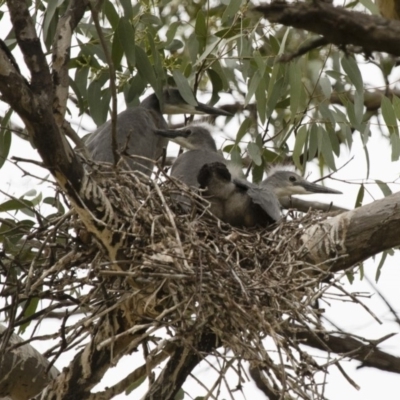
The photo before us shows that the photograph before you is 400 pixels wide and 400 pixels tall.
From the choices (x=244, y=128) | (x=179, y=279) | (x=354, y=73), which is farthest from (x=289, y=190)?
(x=179, y=279)

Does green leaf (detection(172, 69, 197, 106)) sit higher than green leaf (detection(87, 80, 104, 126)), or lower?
higher

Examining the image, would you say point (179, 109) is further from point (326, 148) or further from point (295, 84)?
point (295, 84)

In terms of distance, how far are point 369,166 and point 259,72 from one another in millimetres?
763

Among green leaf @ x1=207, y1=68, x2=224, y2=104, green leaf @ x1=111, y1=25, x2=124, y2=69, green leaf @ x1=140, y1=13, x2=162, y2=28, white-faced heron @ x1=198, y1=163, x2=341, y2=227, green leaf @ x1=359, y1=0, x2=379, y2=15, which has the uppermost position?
green leaf @ x1=359, y1=0, x2=379, y2=15

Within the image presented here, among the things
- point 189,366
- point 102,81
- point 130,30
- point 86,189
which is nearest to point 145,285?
point 86,189

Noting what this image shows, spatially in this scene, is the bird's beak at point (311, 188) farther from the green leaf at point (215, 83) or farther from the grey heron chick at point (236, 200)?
the grey heron chick at point (236, 200)

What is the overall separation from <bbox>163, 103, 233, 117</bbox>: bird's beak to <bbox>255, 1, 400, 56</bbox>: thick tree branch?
376 cm

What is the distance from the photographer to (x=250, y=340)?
9.16 feet

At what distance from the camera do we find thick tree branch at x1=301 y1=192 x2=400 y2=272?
329 centimetres

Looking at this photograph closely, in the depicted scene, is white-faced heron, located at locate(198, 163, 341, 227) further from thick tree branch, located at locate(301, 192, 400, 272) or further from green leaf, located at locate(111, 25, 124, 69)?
green leaf, located at locate(111, 25, 124, 69)

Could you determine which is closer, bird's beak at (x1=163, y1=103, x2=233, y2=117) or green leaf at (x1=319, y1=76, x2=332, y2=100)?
green leaf at (x1=319, y1=76, x2=332, y2=100)

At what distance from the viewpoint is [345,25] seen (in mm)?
1291

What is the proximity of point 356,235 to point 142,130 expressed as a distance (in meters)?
1.57

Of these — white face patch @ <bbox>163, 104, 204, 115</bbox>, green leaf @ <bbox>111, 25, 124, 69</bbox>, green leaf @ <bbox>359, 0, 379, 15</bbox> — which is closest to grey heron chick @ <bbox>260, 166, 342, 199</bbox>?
white face patch @ <bbox>163, 104, 204, 115</bbox>
